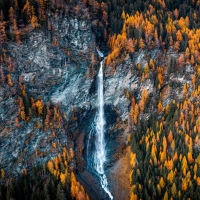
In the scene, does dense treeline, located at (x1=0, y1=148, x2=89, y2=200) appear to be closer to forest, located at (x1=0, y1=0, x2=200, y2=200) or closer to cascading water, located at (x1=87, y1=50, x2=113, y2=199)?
forest, located at (x1=0, y1=0, x2=200, y2=200)

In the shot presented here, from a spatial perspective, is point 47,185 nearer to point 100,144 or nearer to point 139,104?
point 100,144

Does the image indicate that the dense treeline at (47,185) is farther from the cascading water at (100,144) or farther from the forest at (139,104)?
the cascading water at (100,144)

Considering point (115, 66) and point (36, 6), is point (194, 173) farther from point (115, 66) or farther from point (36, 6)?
point (36, 6)

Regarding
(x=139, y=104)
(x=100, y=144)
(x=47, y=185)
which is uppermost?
(x=139, y=104)

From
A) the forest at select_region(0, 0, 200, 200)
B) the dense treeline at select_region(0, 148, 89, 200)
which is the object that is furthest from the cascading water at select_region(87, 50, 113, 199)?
the dense treeline at select_region(0, 148, 89, 200)

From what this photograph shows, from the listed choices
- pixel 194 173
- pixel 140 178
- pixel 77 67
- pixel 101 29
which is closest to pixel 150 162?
pixel 140 178

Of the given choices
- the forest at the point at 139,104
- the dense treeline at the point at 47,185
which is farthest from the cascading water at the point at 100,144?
the dense treeline at the point at 47,185

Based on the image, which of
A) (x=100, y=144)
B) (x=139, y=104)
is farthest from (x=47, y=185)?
(x=139, y=104)

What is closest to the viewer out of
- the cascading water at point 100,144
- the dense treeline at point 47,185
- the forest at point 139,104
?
the dense treeline at point 47,185
